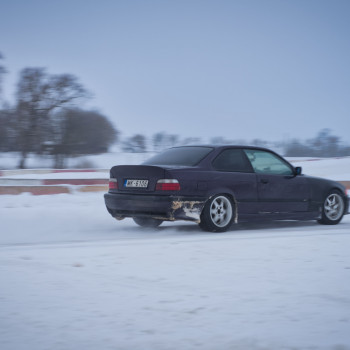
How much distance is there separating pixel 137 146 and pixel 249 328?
25.4m

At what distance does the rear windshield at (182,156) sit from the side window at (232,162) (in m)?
0.21

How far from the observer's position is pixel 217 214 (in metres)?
7.30

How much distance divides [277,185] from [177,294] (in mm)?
4741

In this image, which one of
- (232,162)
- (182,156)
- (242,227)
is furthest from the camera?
(242,227)

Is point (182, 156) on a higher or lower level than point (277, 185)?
higher

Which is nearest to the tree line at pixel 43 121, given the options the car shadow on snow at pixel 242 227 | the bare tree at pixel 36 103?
the bare tree at pixel 36 103

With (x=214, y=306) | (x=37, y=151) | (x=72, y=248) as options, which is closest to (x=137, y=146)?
(x=37, y=151)

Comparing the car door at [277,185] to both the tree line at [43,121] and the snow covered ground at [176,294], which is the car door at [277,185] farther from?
the tree line at [43,121]

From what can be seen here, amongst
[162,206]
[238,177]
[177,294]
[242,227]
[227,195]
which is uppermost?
[238,177]

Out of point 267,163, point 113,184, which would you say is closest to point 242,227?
point 267,163

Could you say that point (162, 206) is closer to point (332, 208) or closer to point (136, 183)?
point (136, 183)

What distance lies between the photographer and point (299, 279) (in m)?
4.05

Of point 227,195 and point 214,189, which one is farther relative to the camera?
Answer: point 227,195

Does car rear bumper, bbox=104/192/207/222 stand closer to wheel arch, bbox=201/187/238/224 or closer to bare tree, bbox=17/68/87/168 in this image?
wheel arch, bbox=201/187/238/224
